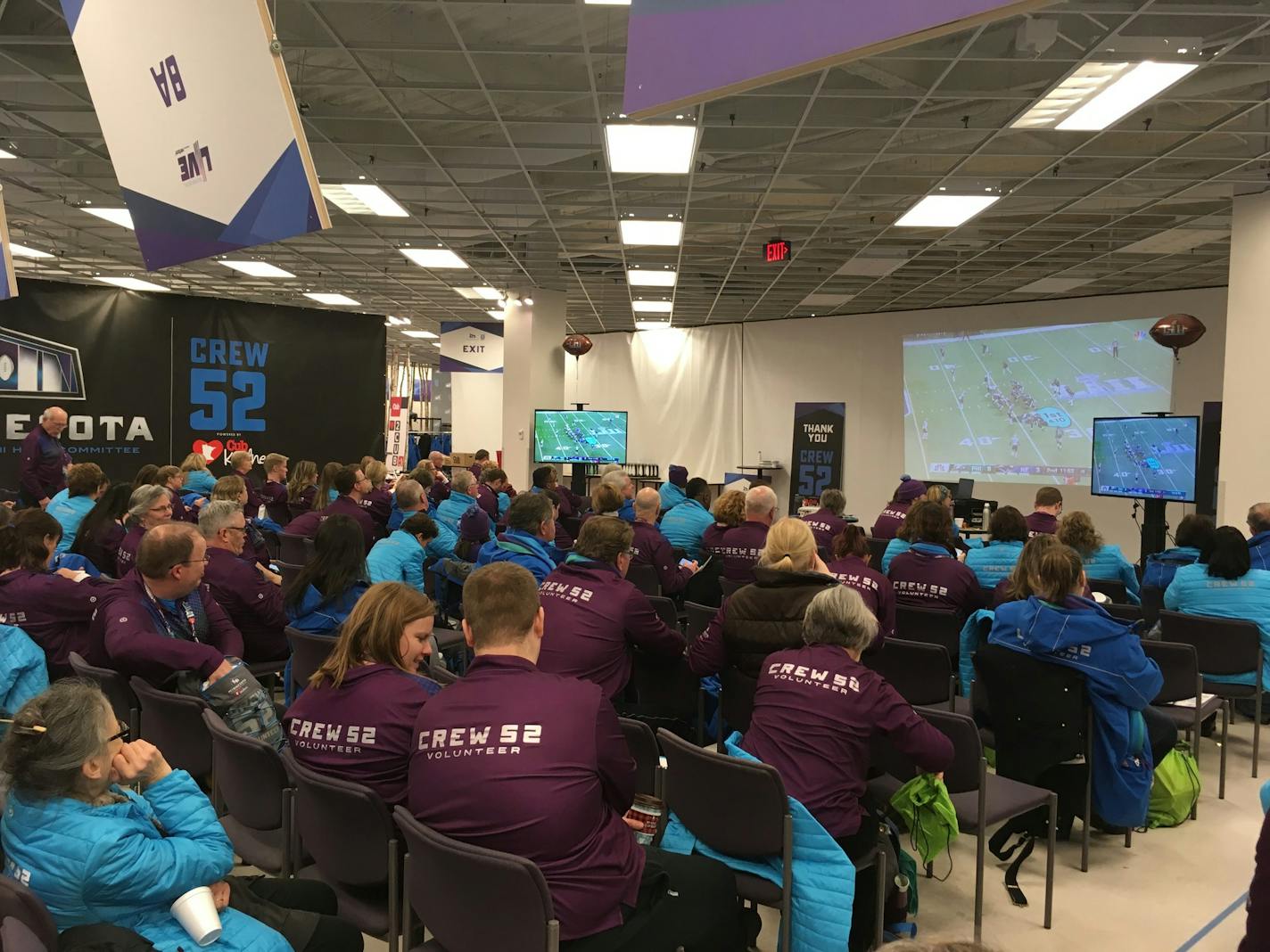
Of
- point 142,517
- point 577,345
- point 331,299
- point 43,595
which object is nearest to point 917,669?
point 43,595

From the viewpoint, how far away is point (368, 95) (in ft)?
22.2

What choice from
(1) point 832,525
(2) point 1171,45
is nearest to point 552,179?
(1) point 832,525

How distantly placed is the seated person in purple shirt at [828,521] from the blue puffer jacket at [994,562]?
0.97 metres

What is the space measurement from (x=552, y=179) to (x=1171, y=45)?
199 inches

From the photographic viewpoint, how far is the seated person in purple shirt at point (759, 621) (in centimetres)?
312

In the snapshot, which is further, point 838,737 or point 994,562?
point 994,562

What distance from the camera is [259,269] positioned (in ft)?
44.8

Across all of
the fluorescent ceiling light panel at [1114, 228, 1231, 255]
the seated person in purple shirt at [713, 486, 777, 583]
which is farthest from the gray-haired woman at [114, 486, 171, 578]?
the fluorescent ceiling light panel at [1114, 228, 1231, 255]

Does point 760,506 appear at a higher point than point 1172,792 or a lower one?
higher

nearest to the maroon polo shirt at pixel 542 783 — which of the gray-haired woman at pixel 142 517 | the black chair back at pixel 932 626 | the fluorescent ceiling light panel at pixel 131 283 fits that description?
the black chair back at pixel 932 626

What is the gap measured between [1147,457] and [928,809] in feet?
22.4

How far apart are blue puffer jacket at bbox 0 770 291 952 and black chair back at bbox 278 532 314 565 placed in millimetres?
4409

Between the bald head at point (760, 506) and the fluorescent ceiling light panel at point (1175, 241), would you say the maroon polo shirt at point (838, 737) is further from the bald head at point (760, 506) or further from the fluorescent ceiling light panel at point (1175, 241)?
the fluorescent ceiling light panel at point (1175, 241)

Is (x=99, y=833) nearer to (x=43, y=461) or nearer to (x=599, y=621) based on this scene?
(x=599, y=621)
